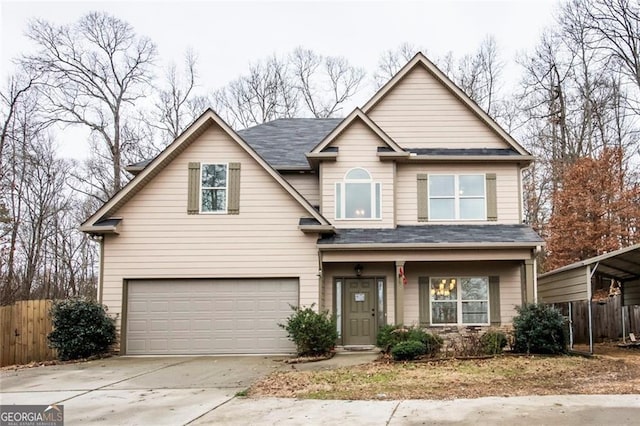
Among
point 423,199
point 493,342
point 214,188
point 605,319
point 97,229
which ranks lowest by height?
point 493,342

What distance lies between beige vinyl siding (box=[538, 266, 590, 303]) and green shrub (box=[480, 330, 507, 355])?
2.30 metres

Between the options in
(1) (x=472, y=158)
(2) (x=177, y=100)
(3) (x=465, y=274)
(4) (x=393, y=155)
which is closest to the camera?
(4) (x=393, y=155)

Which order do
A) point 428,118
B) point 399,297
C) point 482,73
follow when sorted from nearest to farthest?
point 399,297, point 428,118, point 482,73

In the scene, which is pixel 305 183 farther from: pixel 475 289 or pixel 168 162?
pixel 475 289

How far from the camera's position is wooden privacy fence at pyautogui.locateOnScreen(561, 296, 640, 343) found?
18.5m

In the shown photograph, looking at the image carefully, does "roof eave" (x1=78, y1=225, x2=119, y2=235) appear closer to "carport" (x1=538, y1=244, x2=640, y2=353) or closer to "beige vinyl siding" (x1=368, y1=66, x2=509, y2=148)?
"beige vinyl siding" (x1=368, y1=66, x2=509, y2=148)

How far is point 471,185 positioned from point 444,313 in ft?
12.2

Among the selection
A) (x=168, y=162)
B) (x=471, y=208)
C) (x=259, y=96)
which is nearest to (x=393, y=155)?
(x=471, y=208)

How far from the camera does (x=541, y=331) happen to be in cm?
1351

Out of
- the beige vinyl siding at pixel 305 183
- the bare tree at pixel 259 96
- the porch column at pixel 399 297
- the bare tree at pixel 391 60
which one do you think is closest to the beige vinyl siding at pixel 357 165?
the beige vinyl siding at pixel 305 183

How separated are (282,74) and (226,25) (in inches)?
322

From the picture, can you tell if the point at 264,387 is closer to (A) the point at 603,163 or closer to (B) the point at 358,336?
(B) the point at 358,336

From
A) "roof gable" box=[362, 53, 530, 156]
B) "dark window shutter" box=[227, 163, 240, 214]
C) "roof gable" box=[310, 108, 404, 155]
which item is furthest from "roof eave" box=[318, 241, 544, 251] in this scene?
"roof gable" box=[362, 53, 530, 156]

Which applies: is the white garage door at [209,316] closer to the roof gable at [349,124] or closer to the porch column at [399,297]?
the porch column at [399,297]
